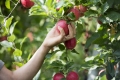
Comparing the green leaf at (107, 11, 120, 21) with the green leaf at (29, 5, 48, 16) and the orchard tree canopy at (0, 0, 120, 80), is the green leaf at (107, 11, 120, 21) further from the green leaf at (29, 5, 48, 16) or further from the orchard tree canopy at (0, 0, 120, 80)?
the green leaf at (29, 5, 48, 16)

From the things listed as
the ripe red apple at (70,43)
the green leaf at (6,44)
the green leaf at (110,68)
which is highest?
the ripe red apple at (70,43)

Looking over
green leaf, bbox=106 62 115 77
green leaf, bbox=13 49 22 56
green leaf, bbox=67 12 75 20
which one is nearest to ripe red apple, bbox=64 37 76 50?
green leaf, bbox=67 12 75 20

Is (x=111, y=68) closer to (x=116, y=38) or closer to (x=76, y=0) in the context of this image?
(x=116, y=38)

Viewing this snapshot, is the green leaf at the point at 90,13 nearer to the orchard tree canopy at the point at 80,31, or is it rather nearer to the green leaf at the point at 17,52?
the orchard tree canopy at the point at 80,31

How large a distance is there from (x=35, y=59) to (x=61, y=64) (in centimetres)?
13

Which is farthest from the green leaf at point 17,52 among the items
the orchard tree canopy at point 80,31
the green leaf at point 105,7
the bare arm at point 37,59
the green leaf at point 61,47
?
the green leaf at point 105,7

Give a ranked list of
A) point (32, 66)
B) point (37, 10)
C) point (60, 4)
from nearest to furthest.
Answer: point (60, 4) < point (37, 10) < point (32, 66)

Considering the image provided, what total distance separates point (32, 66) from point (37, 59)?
49 millimetres

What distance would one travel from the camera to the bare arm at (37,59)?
152cm

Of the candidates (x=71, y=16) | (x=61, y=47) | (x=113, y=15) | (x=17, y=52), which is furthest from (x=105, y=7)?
(x=17, y=52)

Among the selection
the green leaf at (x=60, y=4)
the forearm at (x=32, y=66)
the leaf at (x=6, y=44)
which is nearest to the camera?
the green leaf at (x=60, y=4)

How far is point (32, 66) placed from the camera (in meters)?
1.69

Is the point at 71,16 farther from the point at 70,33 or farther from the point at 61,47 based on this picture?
the point at 61,47

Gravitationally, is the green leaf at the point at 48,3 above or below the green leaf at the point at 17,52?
above
